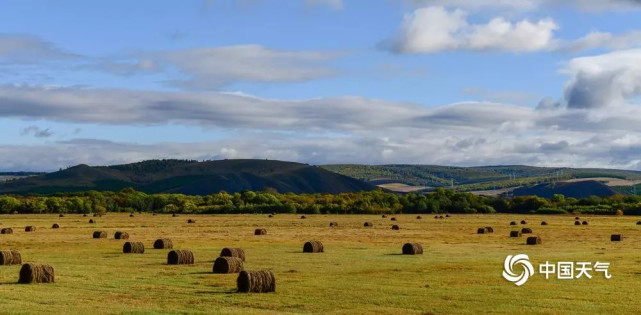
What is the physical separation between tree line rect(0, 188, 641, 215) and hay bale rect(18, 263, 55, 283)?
363ft

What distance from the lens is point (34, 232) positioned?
6969 centimetres

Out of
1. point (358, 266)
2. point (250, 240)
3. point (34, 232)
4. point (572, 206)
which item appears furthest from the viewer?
point (572, 206)

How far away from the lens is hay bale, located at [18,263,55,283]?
3117 centimetres

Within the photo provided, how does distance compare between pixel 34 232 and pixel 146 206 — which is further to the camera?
pixel 146 206

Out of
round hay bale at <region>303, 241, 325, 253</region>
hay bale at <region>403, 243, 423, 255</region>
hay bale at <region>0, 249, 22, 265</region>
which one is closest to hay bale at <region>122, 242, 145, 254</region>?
hay bale at <region>0, 249, 22, 265</region>

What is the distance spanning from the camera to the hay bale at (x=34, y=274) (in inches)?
1227

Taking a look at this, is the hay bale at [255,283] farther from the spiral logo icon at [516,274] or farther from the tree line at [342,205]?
the tree line at [342,205]


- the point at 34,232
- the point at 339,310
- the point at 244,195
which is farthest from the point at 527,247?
the point at 244,195

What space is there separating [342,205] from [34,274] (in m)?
117

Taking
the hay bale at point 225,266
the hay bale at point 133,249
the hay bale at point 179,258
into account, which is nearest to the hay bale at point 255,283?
the hay bale at point 225,266

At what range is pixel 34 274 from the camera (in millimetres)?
31266

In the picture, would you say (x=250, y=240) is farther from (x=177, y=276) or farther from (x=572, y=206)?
(x=572, y=206)

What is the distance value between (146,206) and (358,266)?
12785cm

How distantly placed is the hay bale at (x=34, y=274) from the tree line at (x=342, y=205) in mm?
110757
